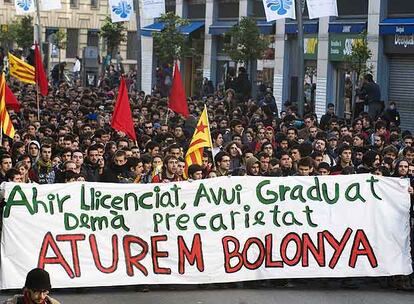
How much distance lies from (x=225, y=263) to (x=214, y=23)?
1161 inches

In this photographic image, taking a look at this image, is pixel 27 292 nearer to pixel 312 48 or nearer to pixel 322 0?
pixel 322 0

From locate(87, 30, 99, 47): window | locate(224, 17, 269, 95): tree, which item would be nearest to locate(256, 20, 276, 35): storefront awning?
locate(224, 17, 269, 95): tree

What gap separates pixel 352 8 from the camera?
32906 mm

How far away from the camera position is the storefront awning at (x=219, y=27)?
132 feet

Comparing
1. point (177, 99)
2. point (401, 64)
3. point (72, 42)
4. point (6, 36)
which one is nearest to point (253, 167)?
point (177, 99)

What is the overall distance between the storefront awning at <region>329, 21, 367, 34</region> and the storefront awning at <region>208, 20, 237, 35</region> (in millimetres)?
7477

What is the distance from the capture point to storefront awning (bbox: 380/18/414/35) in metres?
29.7

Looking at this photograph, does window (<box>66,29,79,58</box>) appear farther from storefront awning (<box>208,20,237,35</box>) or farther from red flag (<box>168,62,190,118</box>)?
red flag (<box>168,62,190,118</box>)

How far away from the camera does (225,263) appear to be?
1280cm

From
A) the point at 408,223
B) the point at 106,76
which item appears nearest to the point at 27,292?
the point at 408,223

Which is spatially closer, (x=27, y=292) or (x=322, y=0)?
(x=27, y=292)

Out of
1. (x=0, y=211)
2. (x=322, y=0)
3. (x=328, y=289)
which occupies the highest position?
(x=322, y=0)

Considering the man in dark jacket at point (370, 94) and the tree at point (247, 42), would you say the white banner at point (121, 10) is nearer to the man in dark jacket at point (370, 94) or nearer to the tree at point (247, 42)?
the tree at point (247, 42)

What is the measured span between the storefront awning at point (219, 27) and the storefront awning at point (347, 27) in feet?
24.5
